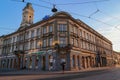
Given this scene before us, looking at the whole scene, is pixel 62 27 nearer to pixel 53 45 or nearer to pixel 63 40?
pixel 63 40

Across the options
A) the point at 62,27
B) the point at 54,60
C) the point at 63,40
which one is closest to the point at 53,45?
the point at 63,40

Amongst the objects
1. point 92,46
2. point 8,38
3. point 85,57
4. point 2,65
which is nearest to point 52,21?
point 85,57

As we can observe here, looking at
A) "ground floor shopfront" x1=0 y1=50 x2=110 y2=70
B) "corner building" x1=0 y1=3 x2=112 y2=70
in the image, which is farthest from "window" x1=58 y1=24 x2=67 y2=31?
"ground floor shopfront" x1=0 y1=50 x2=110 y2=70

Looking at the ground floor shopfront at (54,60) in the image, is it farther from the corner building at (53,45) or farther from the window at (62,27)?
the window at (62,27)

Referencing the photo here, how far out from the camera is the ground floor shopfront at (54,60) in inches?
1210

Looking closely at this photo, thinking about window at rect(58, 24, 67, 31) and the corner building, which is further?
window at rect(58, 24, 67, 31)

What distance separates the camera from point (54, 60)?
101 ft

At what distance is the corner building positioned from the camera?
31312 millimetres

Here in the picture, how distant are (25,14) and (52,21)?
16.0 meters

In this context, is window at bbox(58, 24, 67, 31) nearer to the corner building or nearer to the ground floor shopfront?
the corner building

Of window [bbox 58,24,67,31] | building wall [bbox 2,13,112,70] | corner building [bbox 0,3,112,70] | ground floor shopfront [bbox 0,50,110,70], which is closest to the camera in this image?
ground floor shopfront [bbox 0,50,110,70]

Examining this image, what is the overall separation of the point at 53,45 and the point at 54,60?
3.45m

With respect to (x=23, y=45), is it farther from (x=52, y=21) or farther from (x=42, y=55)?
(x=52, y=21)

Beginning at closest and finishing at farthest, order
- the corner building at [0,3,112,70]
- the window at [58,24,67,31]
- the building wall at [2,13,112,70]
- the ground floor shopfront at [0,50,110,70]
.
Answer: the ground floor shopfront at [0,50,110,70]
the corner building at [0,3,112,70]
the building wall at [2,13,112,70]
the window at [58,24,67,31]
